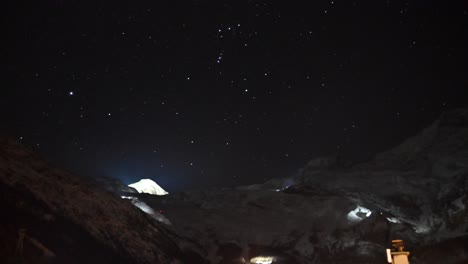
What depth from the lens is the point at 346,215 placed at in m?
59.0

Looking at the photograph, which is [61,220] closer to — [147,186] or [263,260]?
[263,260]

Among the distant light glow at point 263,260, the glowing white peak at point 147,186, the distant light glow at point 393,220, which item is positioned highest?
the glowing white peak at point 147,186

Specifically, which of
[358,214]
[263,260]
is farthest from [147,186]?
[358,214]

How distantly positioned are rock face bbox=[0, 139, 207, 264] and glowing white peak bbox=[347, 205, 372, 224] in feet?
107

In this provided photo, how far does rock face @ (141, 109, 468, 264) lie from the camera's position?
161 feet

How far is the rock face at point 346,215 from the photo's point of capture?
49053 millimetres

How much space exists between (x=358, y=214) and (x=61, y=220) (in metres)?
46.8

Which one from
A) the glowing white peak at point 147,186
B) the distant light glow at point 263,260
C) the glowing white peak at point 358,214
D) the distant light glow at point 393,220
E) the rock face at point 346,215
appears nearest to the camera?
the distant light glow at point 263,260

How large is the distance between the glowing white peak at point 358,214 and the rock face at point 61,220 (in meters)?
32.7

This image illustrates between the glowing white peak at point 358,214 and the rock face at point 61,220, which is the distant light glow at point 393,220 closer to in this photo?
the glowing white peak at point 358,214

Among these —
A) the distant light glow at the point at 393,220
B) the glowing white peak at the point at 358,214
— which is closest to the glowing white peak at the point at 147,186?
the glowing white peak at the point at 358,214

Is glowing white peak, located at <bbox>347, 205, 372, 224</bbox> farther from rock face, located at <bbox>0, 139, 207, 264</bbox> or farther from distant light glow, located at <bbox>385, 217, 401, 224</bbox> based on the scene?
rock face, located at <bbox>0, 139, 207, 264</bbox>

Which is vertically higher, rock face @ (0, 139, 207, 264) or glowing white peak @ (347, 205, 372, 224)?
glowing white peak @ (347, 205, 372, 224)

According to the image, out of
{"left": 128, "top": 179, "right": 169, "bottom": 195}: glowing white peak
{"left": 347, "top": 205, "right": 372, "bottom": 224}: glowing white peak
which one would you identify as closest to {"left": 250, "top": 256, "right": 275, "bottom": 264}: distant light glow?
{"left": 347, "top": 205, "right": 372, "bottom": 224}: glowing white peak
